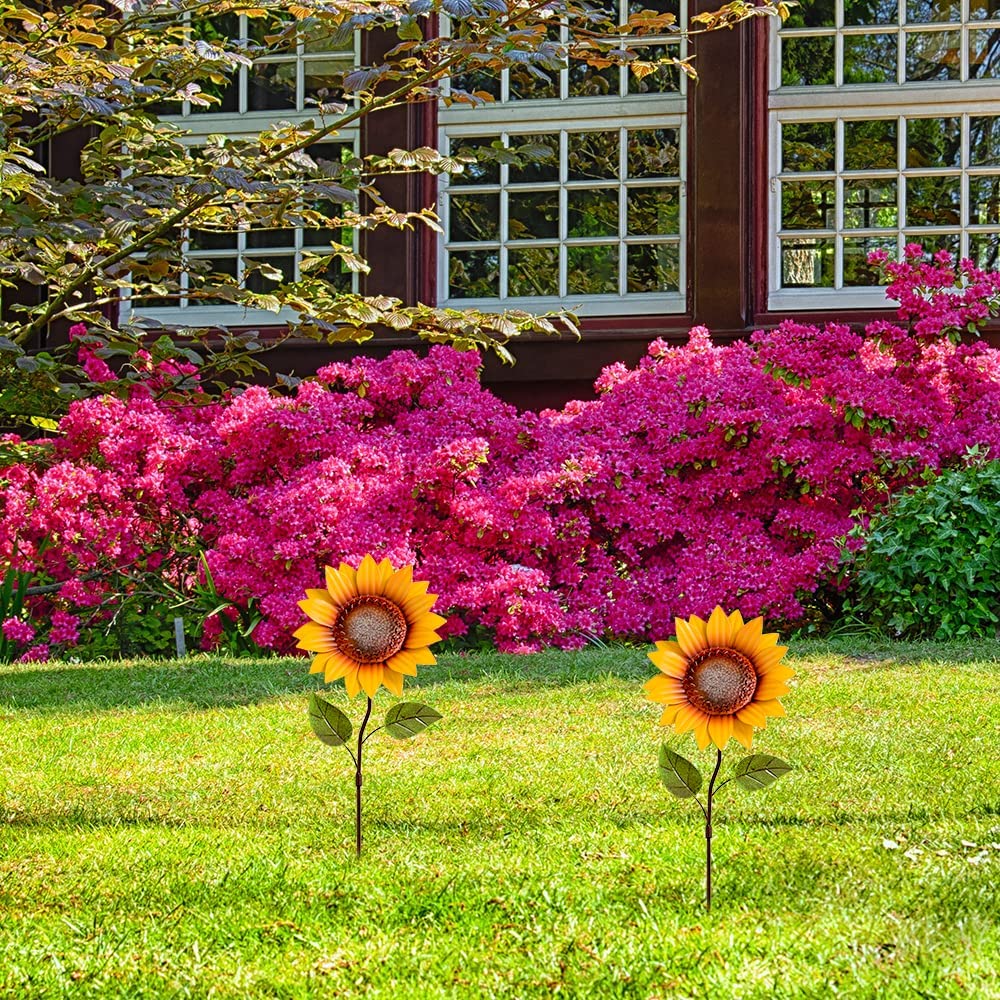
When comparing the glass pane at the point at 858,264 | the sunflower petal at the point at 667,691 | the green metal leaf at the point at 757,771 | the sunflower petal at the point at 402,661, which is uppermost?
the glass pane at the point at 858,264

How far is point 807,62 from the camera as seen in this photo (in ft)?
29.0

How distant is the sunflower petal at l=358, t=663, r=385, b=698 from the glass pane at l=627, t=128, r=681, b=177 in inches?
275

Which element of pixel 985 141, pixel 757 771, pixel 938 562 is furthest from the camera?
pixel 985 141

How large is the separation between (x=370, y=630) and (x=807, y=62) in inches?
295

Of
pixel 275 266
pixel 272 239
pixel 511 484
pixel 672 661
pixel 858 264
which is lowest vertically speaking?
pixel 672 661

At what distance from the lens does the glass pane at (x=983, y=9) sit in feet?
28.6

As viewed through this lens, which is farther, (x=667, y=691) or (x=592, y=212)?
(x=592, y=212)

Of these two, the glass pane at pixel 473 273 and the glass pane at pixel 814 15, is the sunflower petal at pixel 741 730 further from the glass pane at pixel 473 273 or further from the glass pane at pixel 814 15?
the glass pane at pixel 814 15

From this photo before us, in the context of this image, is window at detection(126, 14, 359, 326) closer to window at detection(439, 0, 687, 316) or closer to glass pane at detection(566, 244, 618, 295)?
window at detection(439, 0, 687, 316)

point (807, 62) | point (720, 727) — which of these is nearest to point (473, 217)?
point (807, 62)

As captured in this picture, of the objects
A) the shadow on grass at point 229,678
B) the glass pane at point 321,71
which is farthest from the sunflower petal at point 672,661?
the glass pane at point 321,71

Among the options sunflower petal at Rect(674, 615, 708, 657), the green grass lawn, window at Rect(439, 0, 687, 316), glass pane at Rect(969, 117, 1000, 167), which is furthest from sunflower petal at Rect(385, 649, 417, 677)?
glass pane at Rect(969, 117, 1000, 167)

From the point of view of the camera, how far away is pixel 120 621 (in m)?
7.19

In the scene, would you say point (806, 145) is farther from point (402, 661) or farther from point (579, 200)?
point (402, 661)
